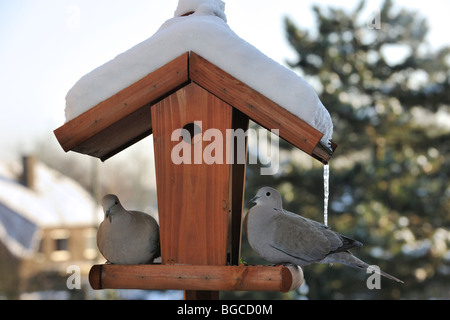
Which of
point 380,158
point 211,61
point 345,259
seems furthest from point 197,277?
point 380,158

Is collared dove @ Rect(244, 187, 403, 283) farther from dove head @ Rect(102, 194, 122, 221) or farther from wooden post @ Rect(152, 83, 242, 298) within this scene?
dove head @ Rect(102, 194, 122, 221)

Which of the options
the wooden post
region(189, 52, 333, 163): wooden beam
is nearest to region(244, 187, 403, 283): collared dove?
the wooden post

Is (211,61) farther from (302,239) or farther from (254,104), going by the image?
(302,239)

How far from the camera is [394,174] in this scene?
29.1 ft

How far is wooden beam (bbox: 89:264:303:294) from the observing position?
2.11 metres

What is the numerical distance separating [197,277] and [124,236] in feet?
1.15

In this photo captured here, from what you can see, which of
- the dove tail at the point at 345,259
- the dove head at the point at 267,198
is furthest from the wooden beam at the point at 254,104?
the dove tail at the point at 345,259

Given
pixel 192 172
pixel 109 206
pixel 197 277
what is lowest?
pixel 197 277

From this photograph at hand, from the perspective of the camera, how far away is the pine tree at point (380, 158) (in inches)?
336

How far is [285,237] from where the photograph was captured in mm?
2172

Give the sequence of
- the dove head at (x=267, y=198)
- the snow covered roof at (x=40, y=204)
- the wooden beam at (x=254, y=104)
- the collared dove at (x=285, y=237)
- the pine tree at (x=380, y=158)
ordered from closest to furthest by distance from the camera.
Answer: the wooden beam at (x=254, y=104) < the collared dove at (x=285, y=237) < the dove head at (x=267, y=198) < the pine tree at (x=380, y=158) < the snow covered roof at (x=40, y=204)

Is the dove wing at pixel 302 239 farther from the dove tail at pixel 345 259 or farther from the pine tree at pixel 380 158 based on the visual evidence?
the pine tree at pixel 380 158

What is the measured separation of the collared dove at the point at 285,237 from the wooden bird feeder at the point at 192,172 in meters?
0.08
